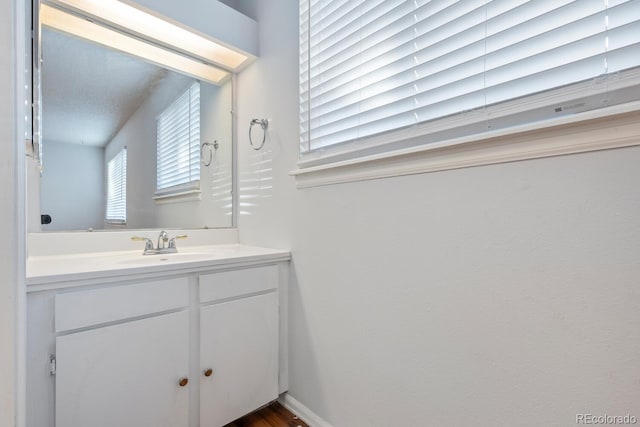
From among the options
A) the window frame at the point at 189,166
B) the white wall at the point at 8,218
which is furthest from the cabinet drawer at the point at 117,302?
the window frame at the point at 189,166

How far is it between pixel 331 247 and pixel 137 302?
783 mm

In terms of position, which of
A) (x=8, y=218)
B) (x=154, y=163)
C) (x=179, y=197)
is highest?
(x=154, y=163)

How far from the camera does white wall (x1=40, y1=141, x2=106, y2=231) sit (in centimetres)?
145

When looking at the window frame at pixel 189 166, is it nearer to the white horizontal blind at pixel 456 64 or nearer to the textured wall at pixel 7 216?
the white horizontal blind at pixel 456 64

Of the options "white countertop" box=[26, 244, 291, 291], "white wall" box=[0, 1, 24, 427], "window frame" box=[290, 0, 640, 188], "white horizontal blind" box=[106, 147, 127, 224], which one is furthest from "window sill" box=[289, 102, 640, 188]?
"white horizontal blind" box=[106, 147, 127, 224]

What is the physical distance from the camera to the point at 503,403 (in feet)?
2.89

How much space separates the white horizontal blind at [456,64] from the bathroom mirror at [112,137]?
812 mm

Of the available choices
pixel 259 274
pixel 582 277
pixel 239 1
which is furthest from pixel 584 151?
pixel 239 1

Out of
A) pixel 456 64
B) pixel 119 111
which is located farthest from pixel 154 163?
pixel 456 64

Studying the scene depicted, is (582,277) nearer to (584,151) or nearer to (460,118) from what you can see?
(584,151)

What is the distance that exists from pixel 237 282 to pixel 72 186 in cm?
98

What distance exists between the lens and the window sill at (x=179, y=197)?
1804mm

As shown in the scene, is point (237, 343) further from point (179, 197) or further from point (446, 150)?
point (446, 150)

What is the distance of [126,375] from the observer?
1088 millimetres
